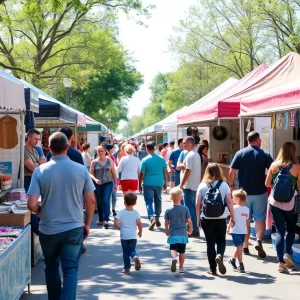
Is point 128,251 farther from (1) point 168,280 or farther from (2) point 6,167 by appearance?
(2) point 6,167

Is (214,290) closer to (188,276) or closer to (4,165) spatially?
(188,276)

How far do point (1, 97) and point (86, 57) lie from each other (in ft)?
87.8

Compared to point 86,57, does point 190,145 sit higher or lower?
lower

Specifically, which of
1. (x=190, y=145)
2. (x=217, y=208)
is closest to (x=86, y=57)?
(x=190, y=145)

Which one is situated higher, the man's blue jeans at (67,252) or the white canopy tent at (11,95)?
the white canopy tent at (11,95)

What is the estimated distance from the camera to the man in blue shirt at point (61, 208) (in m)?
4.98

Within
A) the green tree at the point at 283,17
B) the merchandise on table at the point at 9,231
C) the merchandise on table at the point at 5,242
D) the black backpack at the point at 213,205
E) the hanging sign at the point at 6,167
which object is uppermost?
the green tree at the point at 283,17

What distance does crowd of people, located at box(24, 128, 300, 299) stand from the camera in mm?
5008

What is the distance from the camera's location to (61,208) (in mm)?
4996

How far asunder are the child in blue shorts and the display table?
277cm

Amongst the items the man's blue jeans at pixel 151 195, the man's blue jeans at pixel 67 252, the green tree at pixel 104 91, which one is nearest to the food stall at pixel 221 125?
the man's blue jeans at pixel 151 195

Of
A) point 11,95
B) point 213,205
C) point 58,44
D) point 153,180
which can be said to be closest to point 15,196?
point 11,95

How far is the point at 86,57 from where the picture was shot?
3183cm

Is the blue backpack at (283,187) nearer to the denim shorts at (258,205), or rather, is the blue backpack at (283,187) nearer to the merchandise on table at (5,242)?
the denim shorts at (258,205)
